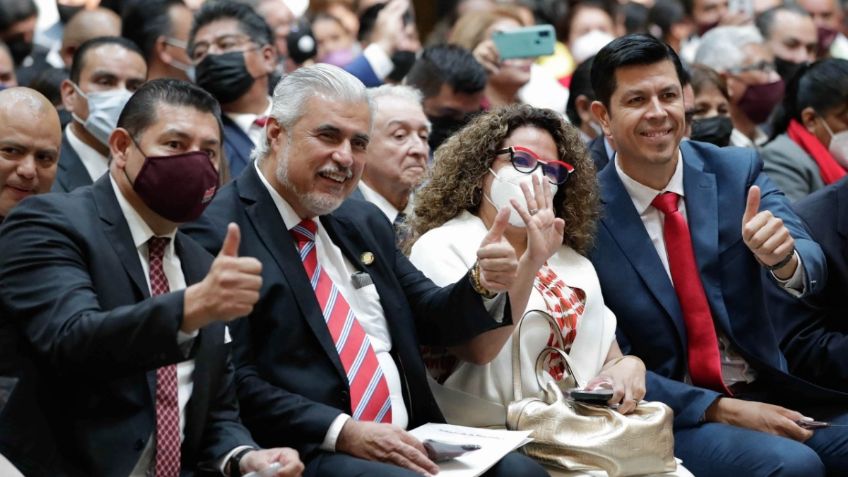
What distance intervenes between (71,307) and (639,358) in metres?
2.12

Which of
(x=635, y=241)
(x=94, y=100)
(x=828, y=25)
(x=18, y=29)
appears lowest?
(x=635, y=241)

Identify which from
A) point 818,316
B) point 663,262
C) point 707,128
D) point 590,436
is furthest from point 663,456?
point 707,128

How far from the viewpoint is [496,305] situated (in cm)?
383

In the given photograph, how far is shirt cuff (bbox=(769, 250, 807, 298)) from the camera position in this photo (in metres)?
4.32

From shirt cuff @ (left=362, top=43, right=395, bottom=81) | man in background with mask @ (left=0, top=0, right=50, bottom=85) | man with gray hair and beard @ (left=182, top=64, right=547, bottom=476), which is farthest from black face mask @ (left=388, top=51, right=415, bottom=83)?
man with gray hair and beard @ (left=182, top=64, right=547, bottom=476)

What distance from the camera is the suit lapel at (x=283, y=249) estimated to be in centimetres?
367

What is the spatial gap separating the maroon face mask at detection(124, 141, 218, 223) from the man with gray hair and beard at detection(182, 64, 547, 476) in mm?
425

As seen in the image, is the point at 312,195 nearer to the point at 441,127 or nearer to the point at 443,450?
the point at 443,450

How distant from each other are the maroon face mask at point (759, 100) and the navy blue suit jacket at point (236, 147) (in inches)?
122

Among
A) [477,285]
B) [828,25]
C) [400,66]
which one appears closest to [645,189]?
[477,285]

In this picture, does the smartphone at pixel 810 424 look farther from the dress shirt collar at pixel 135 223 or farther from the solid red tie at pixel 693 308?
the dress shirt collar at pixel 135 223

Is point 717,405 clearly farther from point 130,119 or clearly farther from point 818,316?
point 130,119

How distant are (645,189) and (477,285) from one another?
1.12m

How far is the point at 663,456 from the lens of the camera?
3877mm
